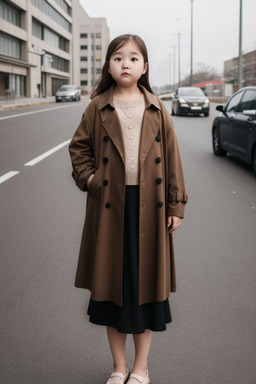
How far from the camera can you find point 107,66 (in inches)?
101

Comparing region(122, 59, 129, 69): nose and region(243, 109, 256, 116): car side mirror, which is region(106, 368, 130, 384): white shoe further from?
region(243, 109, 256, 116): car side mirror

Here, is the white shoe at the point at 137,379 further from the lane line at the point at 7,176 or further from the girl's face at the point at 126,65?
the lane line at the point at 7,176

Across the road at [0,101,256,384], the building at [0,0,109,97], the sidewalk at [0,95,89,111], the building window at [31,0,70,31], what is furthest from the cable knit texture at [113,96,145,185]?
the building window at [31,0,70,31]

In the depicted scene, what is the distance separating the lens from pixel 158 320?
2.54 metres

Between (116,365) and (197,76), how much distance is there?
16783 cm

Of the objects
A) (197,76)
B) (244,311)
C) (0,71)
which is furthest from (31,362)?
(197,76)

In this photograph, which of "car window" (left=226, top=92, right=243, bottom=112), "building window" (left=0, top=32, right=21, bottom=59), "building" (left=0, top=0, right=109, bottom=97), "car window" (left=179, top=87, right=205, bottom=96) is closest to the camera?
"car window" (left=226, top=92, right=243, bottom=112)

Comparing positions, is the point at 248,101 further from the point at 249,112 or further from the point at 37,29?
the point at 37,29

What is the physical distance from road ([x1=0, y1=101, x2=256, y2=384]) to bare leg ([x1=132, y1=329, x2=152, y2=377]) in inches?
5.8

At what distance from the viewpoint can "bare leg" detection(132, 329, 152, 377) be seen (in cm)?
262

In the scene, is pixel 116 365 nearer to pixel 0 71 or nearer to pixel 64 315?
pixel 64 315

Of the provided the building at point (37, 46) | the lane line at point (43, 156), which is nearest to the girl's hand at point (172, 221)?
the lane line at point (43, 156)

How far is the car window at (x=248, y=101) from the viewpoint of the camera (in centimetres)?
982

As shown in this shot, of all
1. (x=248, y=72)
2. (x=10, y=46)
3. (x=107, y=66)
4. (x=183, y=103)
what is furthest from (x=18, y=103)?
(x=248, y=72)
